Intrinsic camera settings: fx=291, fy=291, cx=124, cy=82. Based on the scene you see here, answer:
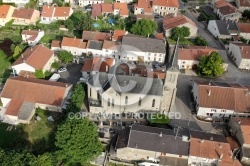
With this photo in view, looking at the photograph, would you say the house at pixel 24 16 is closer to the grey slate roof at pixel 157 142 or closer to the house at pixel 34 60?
the house at pixel 34 60

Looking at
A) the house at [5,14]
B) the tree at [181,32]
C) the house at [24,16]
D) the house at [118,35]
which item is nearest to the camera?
the house at [118,35]

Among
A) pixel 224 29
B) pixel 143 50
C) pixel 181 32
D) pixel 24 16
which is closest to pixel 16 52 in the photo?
pixel 24 16

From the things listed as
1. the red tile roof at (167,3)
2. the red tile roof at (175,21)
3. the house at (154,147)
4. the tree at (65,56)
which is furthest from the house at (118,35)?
the house at (154,147)

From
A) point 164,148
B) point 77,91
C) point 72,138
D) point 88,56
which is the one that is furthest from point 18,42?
point 164,148

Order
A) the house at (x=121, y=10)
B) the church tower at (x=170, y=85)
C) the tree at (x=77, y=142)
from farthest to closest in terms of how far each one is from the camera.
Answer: the house at (x=121, y=10) < the church tower at (x=170, y=85) < the tree at (x=77, y=142)

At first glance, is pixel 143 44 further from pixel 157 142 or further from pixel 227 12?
pixel 227 12

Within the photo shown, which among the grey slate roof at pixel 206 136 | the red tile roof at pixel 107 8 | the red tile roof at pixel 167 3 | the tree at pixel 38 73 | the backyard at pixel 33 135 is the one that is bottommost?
the backyard at pixel 33 135
